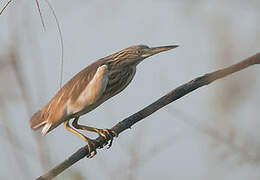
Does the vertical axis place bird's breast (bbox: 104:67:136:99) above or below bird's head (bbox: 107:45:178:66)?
below

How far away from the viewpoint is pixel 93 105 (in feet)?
8.75

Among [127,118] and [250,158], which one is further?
[127,118]

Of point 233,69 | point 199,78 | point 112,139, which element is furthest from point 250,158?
point 112,139

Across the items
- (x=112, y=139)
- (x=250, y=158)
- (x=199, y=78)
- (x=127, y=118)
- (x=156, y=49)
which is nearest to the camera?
(x=250, y=158)

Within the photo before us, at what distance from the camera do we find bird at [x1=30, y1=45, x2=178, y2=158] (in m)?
2.61

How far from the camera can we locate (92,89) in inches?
102

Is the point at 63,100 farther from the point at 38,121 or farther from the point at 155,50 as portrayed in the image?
the point at 155,50

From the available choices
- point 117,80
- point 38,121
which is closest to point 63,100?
point 38,121

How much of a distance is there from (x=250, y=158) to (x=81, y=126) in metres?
1.56

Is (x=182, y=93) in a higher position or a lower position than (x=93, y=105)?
higher

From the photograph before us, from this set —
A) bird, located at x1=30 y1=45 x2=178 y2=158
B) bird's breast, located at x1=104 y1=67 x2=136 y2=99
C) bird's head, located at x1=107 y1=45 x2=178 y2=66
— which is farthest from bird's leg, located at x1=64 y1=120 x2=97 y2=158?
bird's head, located at x1=107 y1=45 x2=178 y2=66

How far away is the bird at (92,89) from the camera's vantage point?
2605 mm

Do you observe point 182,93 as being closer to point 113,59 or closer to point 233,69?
point 233,69

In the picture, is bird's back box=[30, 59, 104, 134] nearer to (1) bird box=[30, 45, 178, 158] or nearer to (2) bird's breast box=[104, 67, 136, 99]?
(1) bird box=[30, 45, 178, 158]
